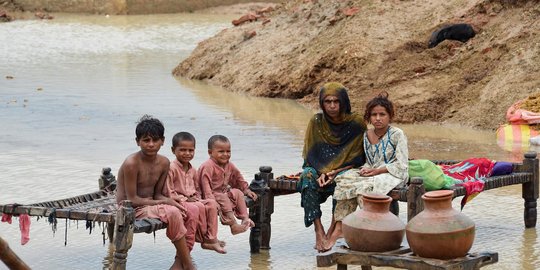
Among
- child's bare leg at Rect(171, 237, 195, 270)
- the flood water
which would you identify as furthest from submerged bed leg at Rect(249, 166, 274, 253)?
child's bare leg at Rect(171, 237, 195, 270)

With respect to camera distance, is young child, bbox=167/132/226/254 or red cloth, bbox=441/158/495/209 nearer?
young child, bbox=167/132/226/254

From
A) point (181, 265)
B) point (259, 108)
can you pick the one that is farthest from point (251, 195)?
point (259, 108)

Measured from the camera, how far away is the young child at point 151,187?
8.05m

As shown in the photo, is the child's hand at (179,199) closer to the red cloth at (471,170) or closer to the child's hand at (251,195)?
the child's hand at (251,195)

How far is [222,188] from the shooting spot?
8.77 m

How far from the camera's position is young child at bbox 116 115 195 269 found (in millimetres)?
8047

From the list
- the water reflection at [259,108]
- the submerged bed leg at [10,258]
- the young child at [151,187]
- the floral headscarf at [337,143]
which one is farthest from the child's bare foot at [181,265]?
the water reflection at [259,108]

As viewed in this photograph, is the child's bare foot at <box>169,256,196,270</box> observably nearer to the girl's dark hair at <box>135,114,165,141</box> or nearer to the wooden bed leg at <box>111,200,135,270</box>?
the wooden bed leg at <box>111,200,135,270</box>

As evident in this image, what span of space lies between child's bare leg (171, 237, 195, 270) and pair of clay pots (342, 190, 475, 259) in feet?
3.96

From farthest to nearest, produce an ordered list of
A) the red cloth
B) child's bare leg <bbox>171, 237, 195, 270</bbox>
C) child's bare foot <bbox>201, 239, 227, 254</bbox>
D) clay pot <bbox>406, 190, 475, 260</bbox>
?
the red cloth
child's bare foot <bbox>201, 239, 227, 254</bbox>
child's bare leg <bbox>171, 237, 195, 270</bbox>
clay pot <bbox>406, 190, 475, 260</bbox>

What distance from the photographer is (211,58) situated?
964 inches

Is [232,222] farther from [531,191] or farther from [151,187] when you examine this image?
[531,191]

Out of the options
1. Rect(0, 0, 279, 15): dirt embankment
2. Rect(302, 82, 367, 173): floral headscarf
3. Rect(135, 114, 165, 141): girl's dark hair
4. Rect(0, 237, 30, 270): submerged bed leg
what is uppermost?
Rect(0, 0, 279, 15): dirt embankment

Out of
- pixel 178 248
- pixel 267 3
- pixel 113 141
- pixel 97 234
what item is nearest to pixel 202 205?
pixel 178 248
